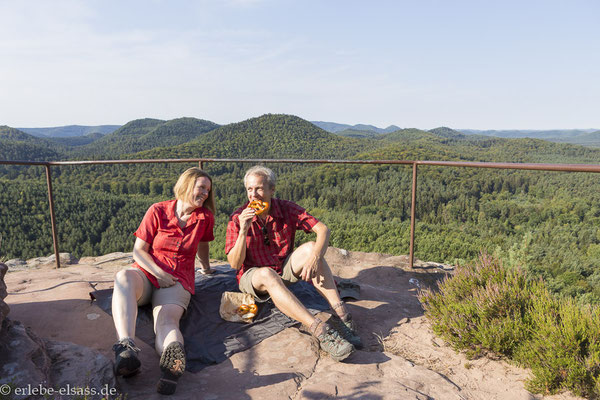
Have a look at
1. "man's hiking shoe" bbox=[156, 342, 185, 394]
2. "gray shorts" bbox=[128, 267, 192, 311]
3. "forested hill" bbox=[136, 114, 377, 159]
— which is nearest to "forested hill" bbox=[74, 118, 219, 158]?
"forested hill" bbox=[136, 114, 377, 159]

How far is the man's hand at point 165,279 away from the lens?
7.40ft

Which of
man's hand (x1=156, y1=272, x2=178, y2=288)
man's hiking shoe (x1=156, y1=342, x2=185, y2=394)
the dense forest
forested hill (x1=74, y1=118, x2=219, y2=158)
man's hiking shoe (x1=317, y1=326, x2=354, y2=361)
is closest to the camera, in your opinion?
man's hiking shoe (x1=156, y1=342, x2=185, y2=394)

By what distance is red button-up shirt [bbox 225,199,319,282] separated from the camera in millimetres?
2480

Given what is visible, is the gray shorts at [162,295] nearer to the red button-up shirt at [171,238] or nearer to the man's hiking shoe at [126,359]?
the red button-up shirt at [171,238]

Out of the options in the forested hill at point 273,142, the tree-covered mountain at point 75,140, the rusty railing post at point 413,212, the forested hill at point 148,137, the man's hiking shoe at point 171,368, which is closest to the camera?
the man's hiking shoe at point 171,368

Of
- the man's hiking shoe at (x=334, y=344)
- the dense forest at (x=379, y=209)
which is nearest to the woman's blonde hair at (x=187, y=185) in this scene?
the man's hiking shoe at (x=334, y=344)

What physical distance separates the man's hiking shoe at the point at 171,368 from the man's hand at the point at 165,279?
0.54 meters

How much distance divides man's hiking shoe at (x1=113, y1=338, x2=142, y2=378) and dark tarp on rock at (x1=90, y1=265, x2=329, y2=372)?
0.32 metres

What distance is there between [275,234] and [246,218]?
0.33 meters

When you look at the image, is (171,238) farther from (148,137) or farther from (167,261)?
(148,137)

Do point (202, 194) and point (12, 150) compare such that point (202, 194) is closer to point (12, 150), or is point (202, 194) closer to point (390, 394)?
point (390, 394)

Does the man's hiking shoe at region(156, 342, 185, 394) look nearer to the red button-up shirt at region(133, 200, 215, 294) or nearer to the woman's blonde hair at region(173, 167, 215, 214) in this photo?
the red button-up shirt at region(133, 200, 215, 294)

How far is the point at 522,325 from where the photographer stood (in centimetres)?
201

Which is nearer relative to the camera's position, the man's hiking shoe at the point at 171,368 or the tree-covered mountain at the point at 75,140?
the man's hiking shoe at the point at 171,368
